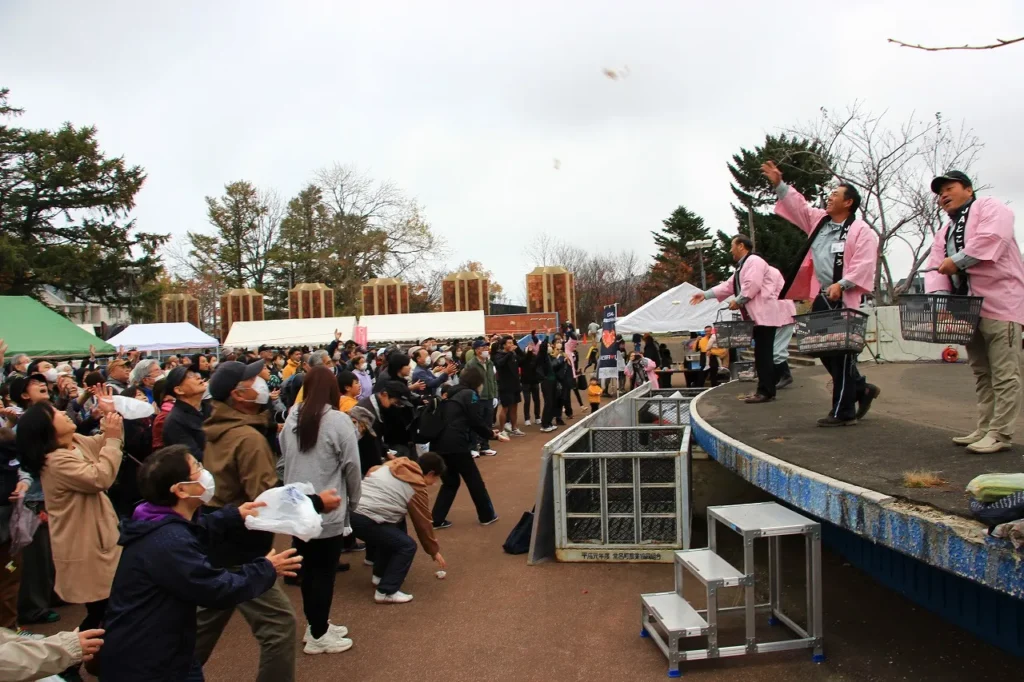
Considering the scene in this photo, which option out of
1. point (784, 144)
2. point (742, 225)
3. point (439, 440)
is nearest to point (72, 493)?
point (439, 440)

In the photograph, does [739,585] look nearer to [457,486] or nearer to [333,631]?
[333,631]

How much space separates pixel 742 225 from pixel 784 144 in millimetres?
11358

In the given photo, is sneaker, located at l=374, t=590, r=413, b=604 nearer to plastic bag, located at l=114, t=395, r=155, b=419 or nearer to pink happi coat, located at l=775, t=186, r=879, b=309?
plastic bag, located at l=114, t=395, r=155, b=419

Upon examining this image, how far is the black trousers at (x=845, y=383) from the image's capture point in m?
5.31

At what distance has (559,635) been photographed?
5.18 m

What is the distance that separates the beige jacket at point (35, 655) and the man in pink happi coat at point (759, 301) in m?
6.16

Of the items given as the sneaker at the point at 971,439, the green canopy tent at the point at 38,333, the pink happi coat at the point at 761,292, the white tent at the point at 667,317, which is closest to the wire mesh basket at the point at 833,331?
the sneaker at the point at 971,439

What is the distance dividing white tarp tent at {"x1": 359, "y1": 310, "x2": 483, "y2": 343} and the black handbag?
94.9ft

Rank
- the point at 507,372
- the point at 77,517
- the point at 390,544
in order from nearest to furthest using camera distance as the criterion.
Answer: the point at 77,517 → the point at 390,544 → the point at 507,372

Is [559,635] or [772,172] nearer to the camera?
[559,635]

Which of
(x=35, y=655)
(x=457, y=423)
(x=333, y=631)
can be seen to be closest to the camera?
(x=35, y=655)

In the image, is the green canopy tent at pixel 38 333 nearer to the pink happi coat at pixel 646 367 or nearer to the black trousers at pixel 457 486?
the black trousers at pixel 457 486

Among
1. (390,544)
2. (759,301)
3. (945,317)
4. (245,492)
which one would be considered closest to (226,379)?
(245,492)

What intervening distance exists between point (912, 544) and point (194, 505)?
3.19 m
